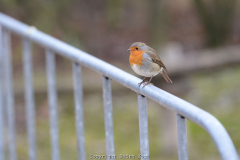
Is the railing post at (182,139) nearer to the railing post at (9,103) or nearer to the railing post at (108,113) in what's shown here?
the railing post at (108,113)

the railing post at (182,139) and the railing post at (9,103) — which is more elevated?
the railing post at (9,103)

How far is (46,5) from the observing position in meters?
4.08

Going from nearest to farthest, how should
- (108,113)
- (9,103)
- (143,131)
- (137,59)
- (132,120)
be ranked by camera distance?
(143,131) → (108,113) → (137,59) → (9,103) → (132,120)

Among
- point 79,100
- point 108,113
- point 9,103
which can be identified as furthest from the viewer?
point 9,103

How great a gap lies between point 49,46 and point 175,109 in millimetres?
888

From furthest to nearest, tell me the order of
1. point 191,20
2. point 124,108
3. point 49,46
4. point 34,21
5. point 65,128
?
point 191,20
point 124,108
point 65,128
point 34,21
point 49,46

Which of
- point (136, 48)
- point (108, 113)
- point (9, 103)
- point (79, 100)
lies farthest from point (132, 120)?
point (108, 113)

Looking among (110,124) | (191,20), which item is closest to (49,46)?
(110,124)

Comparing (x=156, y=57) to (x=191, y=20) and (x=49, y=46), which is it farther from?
(x=191, y=20)

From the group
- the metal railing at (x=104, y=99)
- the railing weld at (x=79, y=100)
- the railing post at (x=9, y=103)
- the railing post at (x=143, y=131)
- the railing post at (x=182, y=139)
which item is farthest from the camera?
the railing post at (x=9, y=103)

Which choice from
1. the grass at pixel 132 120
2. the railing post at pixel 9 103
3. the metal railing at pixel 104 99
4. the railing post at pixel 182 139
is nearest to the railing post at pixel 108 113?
the metal railing at pixel 104 99

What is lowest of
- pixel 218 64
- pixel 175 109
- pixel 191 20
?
pixel 175 109

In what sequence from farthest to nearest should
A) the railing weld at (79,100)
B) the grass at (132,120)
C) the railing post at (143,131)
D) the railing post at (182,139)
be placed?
the grass at (132,120) → the railing weld at (79,100) → the railing post at (143,131) → the railing post at (182,139)

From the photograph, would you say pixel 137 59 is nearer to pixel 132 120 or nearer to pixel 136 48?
pixel 136 48
